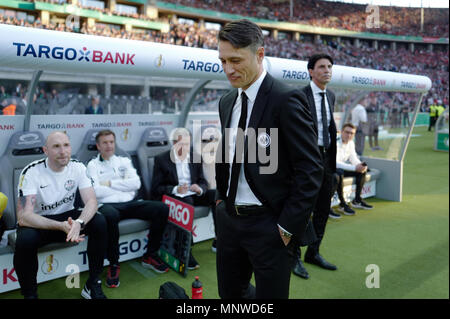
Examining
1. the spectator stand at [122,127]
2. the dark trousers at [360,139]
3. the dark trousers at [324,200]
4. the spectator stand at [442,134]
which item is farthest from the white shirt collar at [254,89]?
the spectator stand at [442,134]

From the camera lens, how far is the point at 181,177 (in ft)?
12.8

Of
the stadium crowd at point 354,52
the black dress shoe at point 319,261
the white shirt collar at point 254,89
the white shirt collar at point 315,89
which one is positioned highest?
the stadium crowd at point 354,52

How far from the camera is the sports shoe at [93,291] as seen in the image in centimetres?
271

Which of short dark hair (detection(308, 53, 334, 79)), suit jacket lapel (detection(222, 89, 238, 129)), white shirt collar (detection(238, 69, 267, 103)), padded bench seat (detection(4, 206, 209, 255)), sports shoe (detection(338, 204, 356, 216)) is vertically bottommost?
sports shoe (detection(338, 204, 356, 216))

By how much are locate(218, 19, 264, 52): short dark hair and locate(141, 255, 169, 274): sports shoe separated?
245 cm

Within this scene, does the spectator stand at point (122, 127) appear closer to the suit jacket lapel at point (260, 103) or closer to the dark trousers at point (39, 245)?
the dark trousers at point (39, 245)

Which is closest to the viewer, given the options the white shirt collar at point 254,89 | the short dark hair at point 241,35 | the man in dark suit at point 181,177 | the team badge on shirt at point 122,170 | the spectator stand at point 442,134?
the short dark hair at point 241,35

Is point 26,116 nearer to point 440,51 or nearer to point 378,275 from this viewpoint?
point 378,275

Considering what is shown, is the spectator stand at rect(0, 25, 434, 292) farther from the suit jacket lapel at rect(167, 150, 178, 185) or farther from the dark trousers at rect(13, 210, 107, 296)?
the suit jacket lapel at rect(167, 150, 178, 185)

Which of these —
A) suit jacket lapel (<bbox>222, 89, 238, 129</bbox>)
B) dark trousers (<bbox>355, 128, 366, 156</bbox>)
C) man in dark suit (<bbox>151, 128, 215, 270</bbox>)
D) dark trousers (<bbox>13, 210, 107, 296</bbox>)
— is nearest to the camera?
Result: suit jacket lapel (<bbox>222, 89, 238, 129</bbox>)

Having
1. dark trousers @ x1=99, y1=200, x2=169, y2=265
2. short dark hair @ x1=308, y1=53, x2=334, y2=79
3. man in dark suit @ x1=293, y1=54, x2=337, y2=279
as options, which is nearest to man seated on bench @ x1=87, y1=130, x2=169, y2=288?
dark trousers @ x1=99, y1=200, x2=169, y2=265

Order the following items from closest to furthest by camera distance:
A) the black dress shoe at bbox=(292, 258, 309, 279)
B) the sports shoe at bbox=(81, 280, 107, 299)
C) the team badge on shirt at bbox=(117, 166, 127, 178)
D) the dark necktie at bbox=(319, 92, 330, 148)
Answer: the sports shoe at bbox=(81, 280, 107, 299) → the dark necktie at bbox=(319, 92, 330, 148) → the black dress shoe at bbox=(292, 258, 309, 279) → the team badge on shirt at bbox=(117, 166, 127, 178)

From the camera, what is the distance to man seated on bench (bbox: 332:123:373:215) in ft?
17.2

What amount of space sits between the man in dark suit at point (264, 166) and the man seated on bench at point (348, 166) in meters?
4.01
